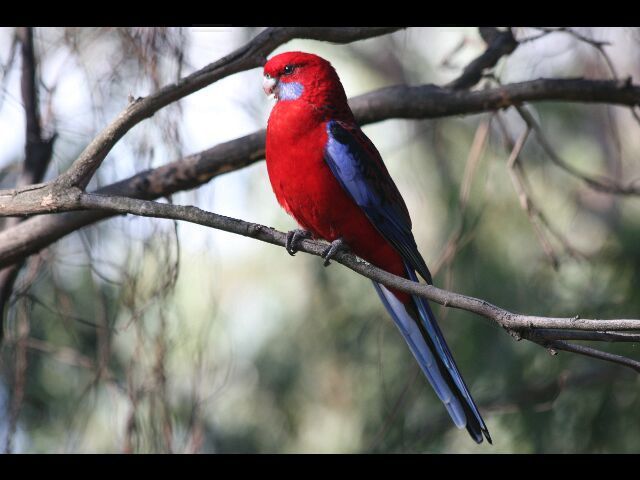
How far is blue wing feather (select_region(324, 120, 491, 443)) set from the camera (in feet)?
9.55

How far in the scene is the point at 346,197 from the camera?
9.95 feet

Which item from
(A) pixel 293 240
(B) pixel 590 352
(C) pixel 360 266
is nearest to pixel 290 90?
(A) pixel 293 240

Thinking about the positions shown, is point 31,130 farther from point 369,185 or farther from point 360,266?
point 360,266

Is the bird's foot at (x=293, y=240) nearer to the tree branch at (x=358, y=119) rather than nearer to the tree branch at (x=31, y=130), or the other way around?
the tree branch at (x=358, y=119)

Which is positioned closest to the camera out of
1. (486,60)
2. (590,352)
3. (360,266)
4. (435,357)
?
(590,352)

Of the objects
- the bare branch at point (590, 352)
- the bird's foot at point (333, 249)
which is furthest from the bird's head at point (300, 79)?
the bare branch at point (590, 352)

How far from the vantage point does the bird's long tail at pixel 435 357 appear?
2770mm

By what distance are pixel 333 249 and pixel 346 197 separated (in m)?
0.30

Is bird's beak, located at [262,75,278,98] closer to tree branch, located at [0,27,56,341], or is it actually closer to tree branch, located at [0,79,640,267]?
tree branch, located at [0,79,640,267]

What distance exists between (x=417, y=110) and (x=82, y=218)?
1409 millimetres

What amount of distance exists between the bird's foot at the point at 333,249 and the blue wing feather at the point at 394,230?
0.50 ft
